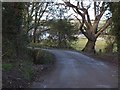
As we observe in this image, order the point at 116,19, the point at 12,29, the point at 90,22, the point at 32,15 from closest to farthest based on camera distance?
the point at 12,29, the point at 116,19, the point at 32,15, the point at 90,22

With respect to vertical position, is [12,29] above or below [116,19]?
below

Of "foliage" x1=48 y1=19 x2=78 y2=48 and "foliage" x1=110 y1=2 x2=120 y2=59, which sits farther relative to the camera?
"foliage" x1=48 y1=19 x2=78 y2=48

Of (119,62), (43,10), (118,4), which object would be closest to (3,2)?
(118,4)

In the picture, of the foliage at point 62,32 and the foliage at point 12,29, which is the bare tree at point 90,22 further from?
the foliage at point 12,29

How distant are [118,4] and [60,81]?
377 inches

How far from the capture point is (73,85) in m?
13.1

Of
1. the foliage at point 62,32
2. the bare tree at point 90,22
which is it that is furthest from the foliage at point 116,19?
the foliage at point 62,32

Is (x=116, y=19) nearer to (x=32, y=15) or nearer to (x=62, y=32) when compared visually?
(x=32, y=15)

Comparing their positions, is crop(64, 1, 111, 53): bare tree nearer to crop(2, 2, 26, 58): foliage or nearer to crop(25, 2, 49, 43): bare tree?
crop(25, 2, 49, 43): bare tree

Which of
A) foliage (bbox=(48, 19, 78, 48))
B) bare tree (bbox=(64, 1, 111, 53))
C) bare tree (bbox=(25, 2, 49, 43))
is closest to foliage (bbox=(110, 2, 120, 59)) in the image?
bare tree (bbox=(25, 2, 49, 43))

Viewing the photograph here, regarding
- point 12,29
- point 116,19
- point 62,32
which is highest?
point 116,19

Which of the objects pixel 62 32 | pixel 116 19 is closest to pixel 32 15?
pixel 116 19

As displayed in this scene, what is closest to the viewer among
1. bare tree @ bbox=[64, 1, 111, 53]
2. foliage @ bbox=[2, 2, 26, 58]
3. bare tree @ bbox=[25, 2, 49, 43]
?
foliage @ bbox=[2, 2, 26, 58]

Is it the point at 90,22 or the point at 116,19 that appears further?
the point at 90,22
